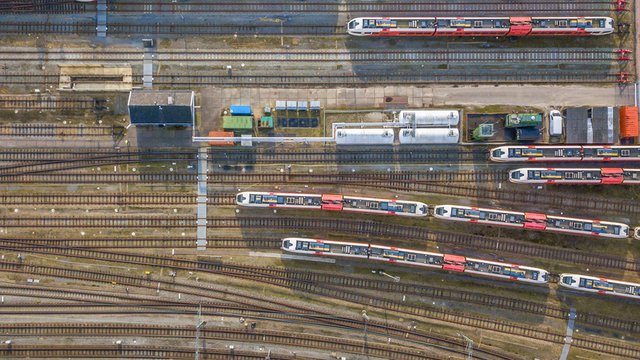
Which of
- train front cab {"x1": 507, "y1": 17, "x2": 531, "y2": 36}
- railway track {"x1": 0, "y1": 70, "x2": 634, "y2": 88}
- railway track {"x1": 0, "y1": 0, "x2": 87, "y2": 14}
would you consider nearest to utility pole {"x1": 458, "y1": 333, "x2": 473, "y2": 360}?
railway track {"x1": 0, "y1": 70, "x2": 634, "y2": 88}

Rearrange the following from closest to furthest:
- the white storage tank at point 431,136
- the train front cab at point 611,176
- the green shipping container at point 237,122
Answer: the train front cab at point 611,176 < the white storage tank at point 431,136 < the green shipping container at point 237,122

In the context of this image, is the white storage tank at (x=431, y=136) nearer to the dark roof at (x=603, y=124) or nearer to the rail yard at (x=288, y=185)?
the rail yard at (x=288, y=185)

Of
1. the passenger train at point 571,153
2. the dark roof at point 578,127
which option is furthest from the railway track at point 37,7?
the dark roof at point 578,127

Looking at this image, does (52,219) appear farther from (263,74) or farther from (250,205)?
(263,74)

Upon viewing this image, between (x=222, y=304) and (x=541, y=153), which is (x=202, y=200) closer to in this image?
(x=222, y=304)

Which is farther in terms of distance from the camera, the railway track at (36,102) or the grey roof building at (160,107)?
the railway track at (36,102)

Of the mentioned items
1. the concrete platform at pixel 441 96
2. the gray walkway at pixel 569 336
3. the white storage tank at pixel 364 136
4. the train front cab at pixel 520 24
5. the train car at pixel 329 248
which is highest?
the train front cab at pixel 520 24

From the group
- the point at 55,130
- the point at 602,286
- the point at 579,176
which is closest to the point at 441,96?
the point at 579,176
